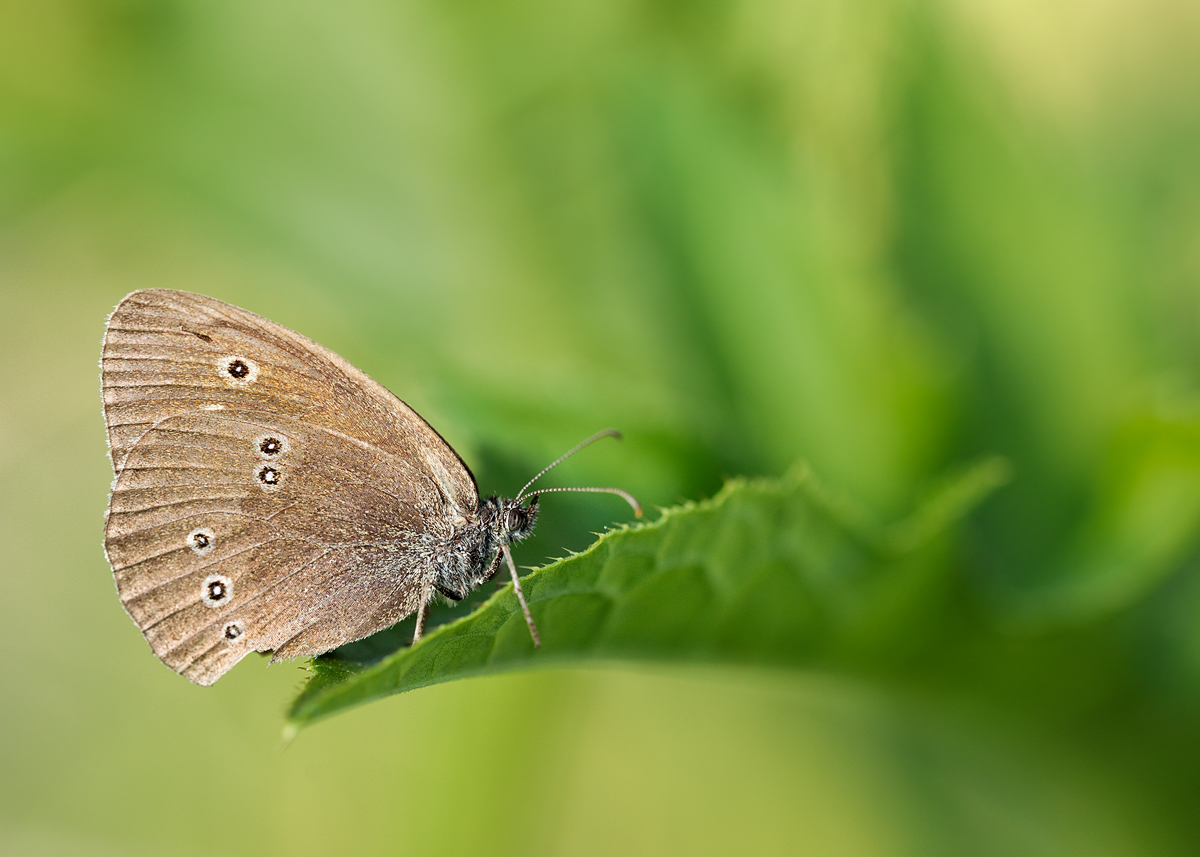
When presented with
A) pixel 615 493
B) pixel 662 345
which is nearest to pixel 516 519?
pixel 615 493

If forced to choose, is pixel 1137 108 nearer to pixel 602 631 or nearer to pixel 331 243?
pixel 602 631

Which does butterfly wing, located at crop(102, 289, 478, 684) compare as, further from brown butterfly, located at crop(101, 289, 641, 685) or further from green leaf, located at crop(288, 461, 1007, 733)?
green leaf, located at crop(288, 461, 1007, 733)

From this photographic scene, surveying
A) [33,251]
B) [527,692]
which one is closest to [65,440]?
[33,251]

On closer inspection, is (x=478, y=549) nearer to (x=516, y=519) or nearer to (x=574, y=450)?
(x=516, y=519)

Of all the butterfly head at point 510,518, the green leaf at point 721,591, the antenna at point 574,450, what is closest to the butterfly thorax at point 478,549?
the butterfly head at point 510,518

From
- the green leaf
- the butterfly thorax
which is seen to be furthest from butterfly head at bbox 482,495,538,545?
the green leaf
